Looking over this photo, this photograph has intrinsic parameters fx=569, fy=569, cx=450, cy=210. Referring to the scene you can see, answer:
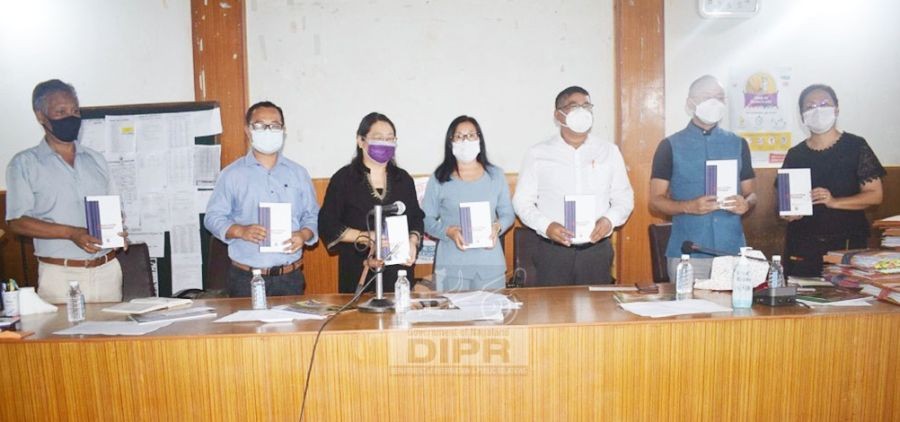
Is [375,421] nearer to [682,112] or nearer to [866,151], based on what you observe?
[866,151]

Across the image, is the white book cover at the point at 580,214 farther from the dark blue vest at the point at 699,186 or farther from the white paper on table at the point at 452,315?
the white paper on table at the point at 452,315

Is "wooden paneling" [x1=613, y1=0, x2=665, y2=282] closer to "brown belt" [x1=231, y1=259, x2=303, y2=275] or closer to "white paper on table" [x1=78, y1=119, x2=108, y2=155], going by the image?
"brown belt" [x1=231, y1=259, x2=303, y2=275]

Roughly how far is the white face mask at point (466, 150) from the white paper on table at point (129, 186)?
8.67 ft

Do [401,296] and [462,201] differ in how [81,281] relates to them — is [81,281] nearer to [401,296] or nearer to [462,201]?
[401,296]

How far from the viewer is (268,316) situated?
90.8 inches

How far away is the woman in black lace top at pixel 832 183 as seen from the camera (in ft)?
10.5

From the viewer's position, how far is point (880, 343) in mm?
2156

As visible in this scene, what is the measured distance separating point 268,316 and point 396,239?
63cm

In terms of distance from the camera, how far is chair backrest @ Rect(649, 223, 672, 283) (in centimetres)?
328

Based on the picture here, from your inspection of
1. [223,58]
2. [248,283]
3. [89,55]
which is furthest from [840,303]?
[89,55]

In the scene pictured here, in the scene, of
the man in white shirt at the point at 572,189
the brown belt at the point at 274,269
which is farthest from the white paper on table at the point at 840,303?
the brown belt at the point at 274,269

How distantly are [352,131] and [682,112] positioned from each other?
2511 mm

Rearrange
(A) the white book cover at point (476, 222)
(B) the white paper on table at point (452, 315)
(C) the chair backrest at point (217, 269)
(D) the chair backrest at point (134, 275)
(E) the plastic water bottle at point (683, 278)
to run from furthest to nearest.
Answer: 1. (C) the chair backrest at point (217, 269)
2. (D) the chair backrest at point (134, 275)
3. (A) the white book cover at point (476, 222)
4. (E) the plastic water bottle at point (683, 278)
5. (B) the white paper on table at point (452, 315)

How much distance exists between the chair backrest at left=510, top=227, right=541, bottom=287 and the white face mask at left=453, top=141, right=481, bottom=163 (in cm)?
54
